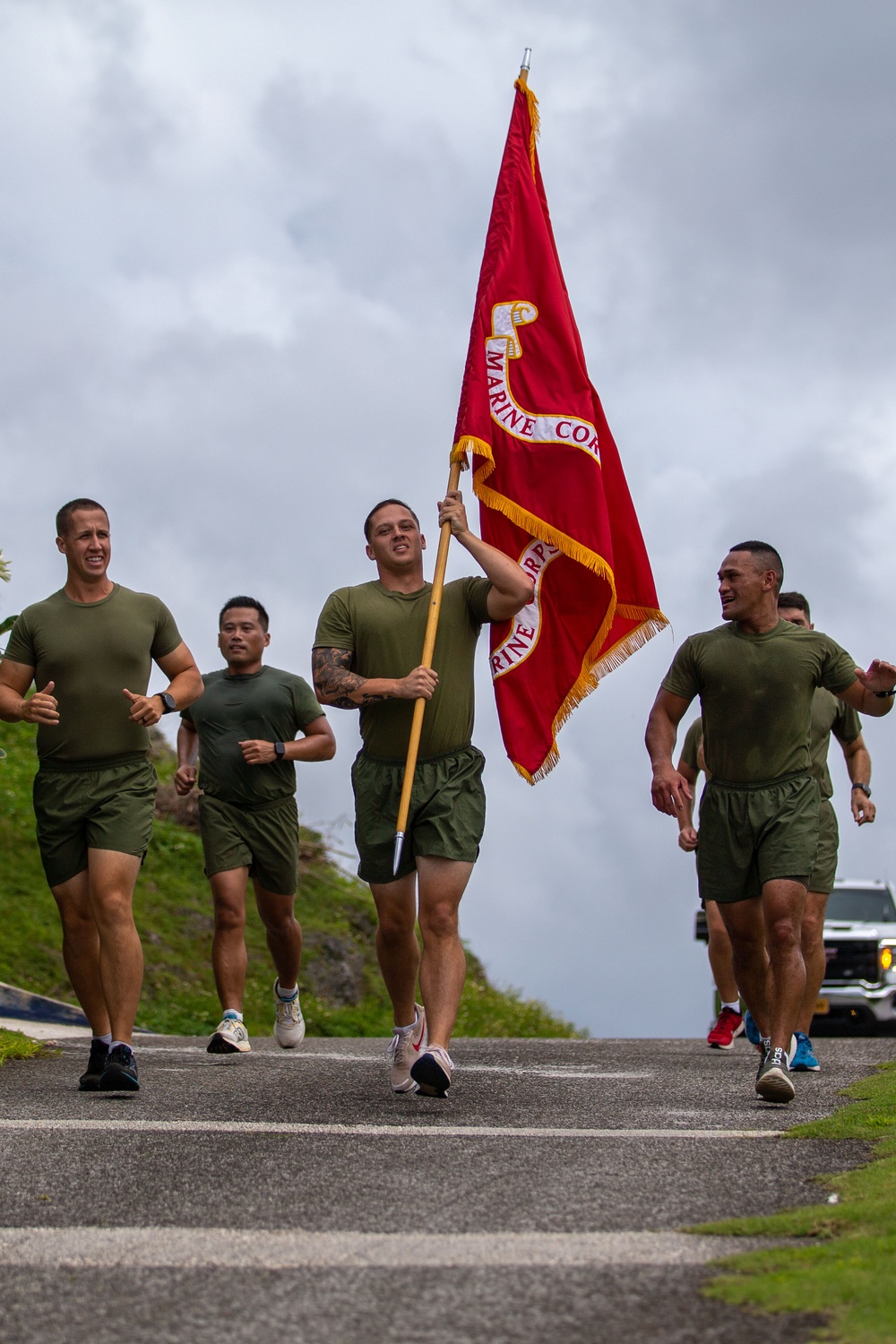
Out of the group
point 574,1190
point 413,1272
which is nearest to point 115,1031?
point 574,1190

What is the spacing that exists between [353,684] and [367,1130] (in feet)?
6.25

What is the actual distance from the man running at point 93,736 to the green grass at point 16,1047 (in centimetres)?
135

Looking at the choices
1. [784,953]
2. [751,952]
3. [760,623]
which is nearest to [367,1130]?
[784,953]

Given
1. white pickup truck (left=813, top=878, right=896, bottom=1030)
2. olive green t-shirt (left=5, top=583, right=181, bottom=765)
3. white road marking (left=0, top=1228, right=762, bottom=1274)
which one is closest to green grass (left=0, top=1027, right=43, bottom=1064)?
olive green t-shirt (left=5, top=583, right=181, bottom=765)

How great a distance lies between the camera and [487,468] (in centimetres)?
840

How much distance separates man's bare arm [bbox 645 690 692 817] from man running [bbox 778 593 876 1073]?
211 cm

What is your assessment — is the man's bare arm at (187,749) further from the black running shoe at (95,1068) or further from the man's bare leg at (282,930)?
the black running shoe at (95,1068)

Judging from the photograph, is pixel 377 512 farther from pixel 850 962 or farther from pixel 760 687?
pixel 850 962

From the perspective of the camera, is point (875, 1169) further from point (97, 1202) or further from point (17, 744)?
point (17, 744)

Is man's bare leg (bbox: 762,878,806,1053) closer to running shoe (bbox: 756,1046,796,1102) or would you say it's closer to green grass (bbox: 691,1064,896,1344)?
running shoe (bbox: 756,1046,796,1102)

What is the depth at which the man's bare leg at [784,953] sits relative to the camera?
276 inches

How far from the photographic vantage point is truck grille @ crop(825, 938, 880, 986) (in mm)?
16234

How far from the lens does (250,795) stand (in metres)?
9.64

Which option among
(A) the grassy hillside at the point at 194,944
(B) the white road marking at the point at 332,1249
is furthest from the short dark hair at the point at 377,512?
(A) the grassy hillside at the point at 194,944
